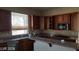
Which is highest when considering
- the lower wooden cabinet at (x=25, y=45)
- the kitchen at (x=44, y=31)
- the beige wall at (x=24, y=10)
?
the beige wall at (x=24, y=10)

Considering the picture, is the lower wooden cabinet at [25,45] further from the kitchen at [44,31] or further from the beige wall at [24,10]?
the beige wall at [24,10]

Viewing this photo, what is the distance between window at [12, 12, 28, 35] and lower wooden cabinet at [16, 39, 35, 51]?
123 millimetres

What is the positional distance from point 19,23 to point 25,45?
0.30 metres

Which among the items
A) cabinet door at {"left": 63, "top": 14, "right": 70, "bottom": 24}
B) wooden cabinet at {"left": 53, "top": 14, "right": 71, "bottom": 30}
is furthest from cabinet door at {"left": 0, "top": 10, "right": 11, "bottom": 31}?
cabinet door at {"left": 63, "top": 14, "right": 70, "bottom": 24}

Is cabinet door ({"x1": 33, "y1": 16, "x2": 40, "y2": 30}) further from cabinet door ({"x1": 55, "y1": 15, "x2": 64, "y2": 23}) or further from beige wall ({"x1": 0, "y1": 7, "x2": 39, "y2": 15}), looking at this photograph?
cabinet door ({"x1": 55, "y1": 15, "x2": 64, "y2": 23})

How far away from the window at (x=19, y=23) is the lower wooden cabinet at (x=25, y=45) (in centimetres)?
12

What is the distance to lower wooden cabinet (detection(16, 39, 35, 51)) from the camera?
52.6 inches

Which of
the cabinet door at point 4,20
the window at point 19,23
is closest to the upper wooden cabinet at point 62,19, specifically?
the window at point 19,23

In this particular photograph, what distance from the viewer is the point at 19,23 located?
1.33 metres

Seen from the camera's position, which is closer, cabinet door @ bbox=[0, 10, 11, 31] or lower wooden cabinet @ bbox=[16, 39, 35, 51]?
cabinet door @ bbox=[0, 10, 11, 31]

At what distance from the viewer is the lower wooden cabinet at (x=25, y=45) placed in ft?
4.39

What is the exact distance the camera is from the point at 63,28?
1.29 metres
